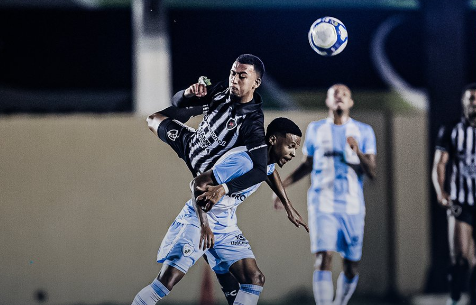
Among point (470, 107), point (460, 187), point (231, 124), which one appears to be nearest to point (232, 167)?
point (231, 124)

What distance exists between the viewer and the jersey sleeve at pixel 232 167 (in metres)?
4.52

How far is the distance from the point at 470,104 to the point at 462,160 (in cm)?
53

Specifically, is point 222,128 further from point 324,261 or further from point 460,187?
point 460,187

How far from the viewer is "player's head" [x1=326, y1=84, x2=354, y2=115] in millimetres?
5809

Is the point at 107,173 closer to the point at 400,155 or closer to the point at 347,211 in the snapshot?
the point at 347,211

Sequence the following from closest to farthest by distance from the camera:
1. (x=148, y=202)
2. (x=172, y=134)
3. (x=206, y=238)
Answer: (x=206, y=238)
(x=172, y=134)
(x=148, y=202)

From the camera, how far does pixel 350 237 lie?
5648 mm

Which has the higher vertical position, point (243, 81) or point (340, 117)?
point (243, 81)

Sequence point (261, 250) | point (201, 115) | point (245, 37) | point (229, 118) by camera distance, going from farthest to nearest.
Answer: point (245, 37) < point (261, 250) < point (201, 115) < point (229, 118)

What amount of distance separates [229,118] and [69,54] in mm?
6365

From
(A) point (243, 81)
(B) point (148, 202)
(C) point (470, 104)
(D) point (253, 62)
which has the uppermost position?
(D) point (253, 62)

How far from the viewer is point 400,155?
20.8ft

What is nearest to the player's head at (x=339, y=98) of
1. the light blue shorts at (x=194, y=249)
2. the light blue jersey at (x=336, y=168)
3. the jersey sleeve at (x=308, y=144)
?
the light blue jersey at (x=336, y=168)

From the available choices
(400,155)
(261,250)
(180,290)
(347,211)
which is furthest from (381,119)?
(180,290)
